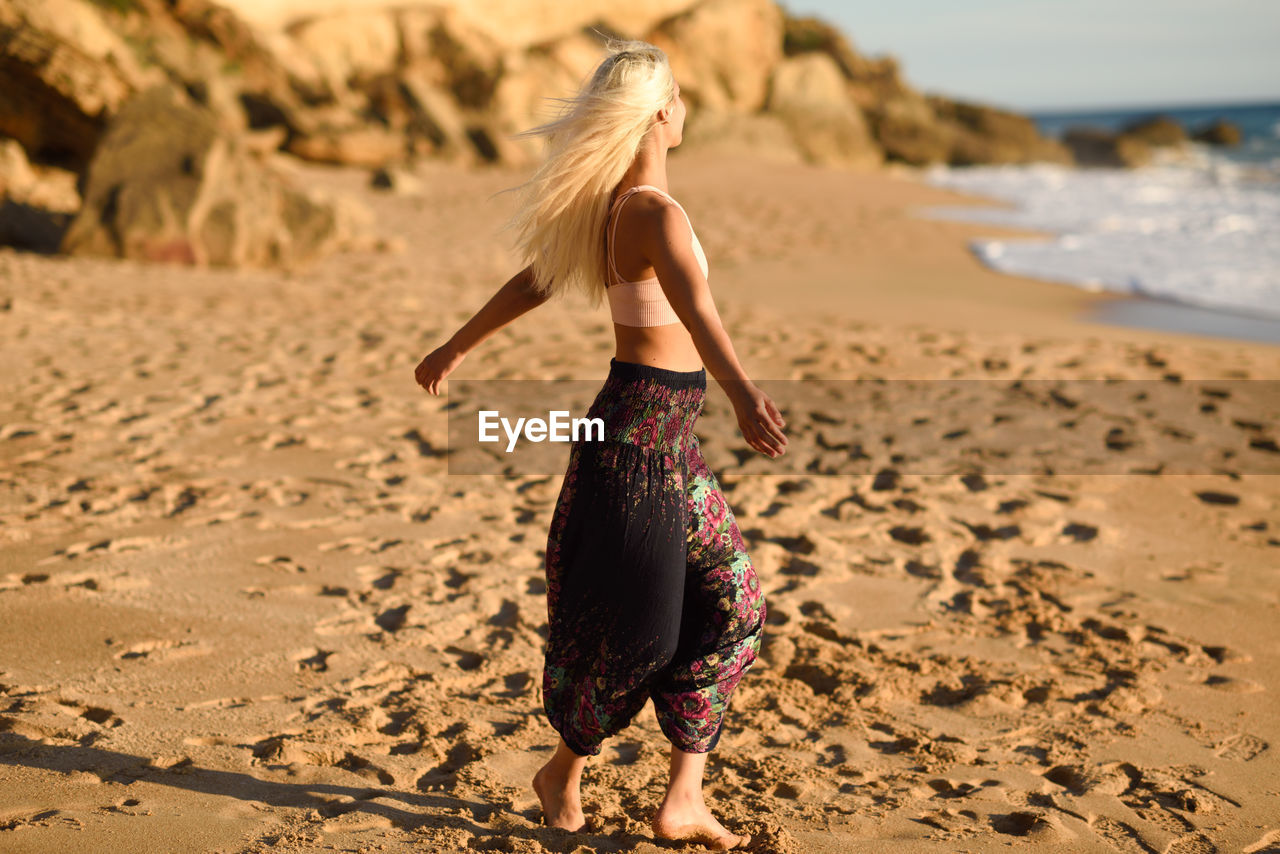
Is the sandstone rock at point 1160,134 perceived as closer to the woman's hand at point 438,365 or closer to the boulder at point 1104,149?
the boulder at point 1104,149

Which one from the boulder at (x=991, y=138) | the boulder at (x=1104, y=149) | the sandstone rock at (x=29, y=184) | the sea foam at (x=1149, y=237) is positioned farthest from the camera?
the boulder at (x=1104, y=149)

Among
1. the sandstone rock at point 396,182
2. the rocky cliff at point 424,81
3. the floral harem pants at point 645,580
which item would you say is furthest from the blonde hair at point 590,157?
the sandstone rock at point 396,182

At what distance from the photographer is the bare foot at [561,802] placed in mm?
2285

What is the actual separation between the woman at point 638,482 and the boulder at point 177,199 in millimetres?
7773

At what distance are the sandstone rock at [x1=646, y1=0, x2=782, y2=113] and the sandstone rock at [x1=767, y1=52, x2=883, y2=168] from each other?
2.38ft

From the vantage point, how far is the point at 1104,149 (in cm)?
3928

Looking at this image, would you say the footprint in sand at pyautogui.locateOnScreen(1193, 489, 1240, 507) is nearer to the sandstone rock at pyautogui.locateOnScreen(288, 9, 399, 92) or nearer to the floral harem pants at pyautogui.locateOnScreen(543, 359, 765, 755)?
the floral harem pants at pyautogui.locateOnScreen(543, 359, 765, 755)

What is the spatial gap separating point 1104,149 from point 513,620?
41506 mm

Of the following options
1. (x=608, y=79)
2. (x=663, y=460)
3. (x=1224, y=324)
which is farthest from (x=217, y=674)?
(x=1224, y=324)

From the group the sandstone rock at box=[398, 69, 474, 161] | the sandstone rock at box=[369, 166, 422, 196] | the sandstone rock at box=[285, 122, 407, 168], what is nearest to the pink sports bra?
the sandstone rock at box=[369, 166, 422, 196]

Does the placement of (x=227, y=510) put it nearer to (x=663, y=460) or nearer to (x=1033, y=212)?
(x=663, y=460)

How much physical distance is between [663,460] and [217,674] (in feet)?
5.47

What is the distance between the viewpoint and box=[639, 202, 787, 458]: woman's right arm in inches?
73.9

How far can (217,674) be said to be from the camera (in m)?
3.00
